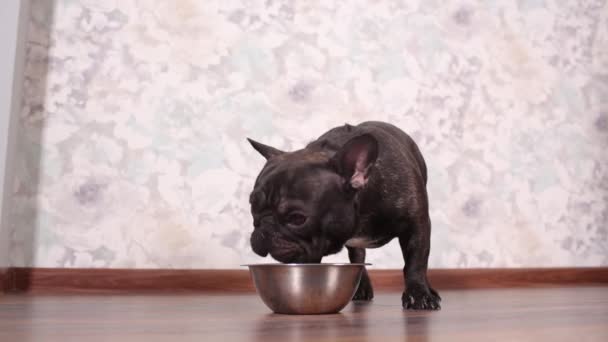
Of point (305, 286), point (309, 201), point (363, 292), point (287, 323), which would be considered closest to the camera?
point (287, 323)

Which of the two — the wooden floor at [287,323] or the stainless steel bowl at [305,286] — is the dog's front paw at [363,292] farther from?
the stainless steel bowl at [305,286]

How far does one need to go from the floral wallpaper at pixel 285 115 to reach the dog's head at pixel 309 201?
1.10 meters

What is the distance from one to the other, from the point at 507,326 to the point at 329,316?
39 centimetres

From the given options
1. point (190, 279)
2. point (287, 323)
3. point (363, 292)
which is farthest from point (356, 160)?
point (190, 279)

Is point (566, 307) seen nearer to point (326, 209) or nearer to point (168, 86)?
point (326, 209)

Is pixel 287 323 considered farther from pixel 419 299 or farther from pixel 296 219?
pixel 419 299

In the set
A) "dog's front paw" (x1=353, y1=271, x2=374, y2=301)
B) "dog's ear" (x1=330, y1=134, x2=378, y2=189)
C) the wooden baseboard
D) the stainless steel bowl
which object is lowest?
the wooden baseboard

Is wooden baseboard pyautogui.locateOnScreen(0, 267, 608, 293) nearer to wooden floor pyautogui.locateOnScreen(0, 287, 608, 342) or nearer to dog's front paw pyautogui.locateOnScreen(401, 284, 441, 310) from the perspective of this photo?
wooden floor pyautogui.locateOnScreen(0, 287, 608, 342)

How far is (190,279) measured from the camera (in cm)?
268

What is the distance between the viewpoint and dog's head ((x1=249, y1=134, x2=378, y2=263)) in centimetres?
162

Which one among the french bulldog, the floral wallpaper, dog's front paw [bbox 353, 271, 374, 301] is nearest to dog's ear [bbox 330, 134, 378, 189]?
the french bulldog

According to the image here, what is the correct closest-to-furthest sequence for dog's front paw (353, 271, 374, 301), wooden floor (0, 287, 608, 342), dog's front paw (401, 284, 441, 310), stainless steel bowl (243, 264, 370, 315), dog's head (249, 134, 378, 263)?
1. wooden floor (0, 287, 608, 342)
2. stainless steel bowl (243, 264, 370, 315)
3. dog's head (249, 134, 378, 263)
4. dog's front paw (401, 284, 441, 310)
5. dog's front paw (353, 271, 374, 301)

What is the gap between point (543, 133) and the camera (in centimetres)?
346

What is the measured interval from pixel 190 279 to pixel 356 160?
4.06ft
